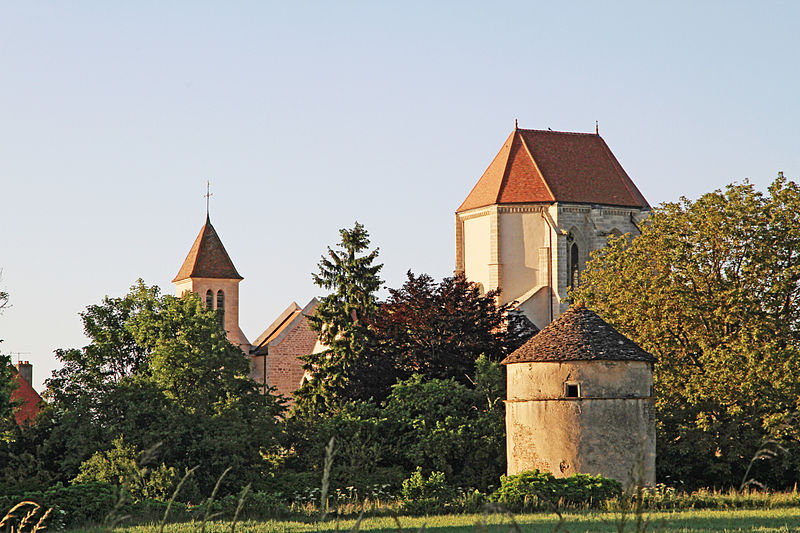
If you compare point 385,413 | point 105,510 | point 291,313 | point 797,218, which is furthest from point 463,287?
point 291,313

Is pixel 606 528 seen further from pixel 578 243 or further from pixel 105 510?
pixel 578 243

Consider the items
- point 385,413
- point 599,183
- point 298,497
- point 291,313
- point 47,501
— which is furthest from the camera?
point 291,313

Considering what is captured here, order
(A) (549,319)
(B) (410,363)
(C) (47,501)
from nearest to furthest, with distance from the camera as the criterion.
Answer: (C) (47,501) → (B) (410,363) → (A) (549,319)

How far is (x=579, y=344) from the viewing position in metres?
26.9

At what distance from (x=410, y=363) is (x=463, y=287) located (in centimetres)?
394

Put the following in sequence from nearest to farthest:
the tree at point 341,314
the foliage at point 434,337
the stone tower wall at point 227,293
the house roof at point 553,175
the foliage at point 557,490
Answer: the foliage at point 557,490 < the foliage at point 434,337 < the tree at point 341,314 < the house roof at point 553,175 < the stone tower wall at point 227,293

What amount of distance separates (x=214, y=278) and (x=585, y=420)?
52374 millimetres

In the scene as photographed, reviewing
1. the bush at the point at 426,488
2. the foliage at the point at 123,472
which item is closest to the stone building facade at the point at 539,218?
the bush at the point at 426,488

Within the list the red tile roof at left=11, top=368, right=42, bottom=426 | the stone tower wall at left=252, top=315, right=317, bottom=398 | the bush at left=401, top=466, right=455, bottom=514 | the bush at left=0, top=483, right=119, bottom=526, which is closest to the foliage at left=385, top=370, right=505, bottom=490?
A: the bush at left=401, top=466, right=455, bottom=514

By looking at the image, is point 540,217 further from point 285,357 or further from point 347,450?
point 347,450

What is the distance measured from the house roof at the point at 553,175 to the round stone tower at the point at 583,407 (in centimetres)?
3484

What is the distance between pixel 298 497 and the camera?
27219mm

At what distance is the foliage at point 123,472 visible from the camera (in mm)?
27078

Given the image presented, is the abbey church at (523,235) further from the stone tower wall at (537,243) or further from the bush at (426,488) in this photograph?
the bush at (426,488)
